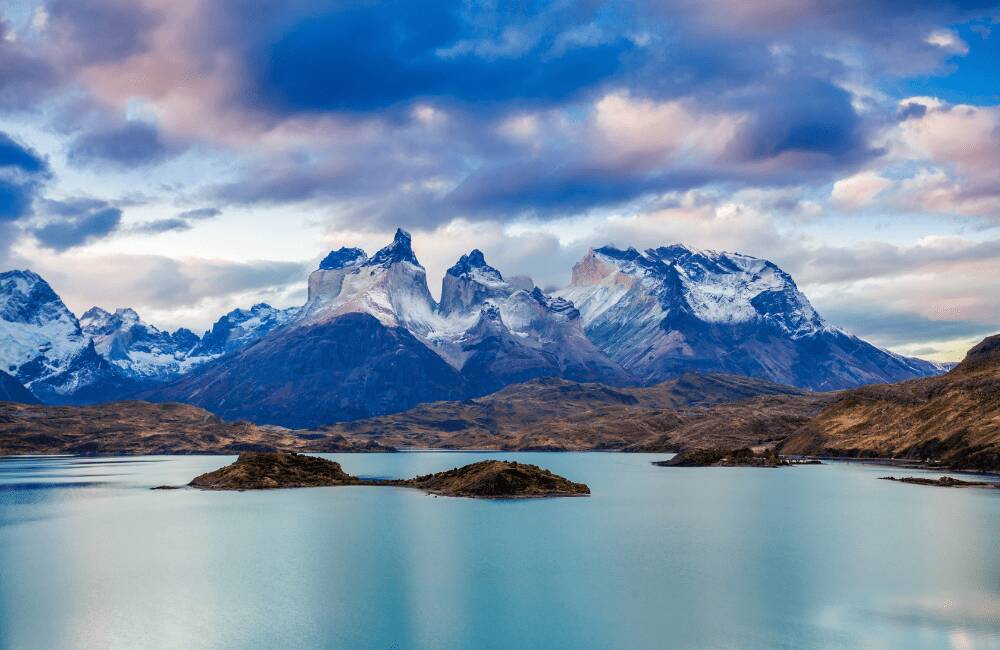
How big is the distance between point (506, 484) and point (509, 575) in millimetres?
80380

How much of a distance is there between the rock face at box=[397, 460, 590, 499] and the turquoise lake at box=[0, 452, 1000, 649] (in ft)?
52.2

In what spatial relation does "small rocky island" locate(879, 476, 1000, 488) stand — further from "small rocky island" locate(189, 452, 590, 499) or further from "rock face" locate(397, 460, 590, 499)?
"small rocky island" locate(189, 452, 590, 499)

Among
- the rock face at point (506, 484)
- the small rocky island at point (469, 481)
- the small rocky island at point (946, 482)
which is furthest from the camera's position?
the small rocky island at point (946, 482)

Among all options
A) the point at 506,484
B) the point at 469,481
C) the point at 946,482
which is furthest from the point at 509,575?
the point at 946,482

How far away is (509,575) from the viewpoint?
84.9 m

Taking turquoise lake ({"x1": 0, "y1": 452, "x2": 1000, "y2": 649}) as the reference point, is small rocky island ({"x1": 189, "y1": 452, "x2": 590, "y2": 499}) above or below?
above

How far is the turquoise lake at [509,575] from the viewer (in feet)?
204

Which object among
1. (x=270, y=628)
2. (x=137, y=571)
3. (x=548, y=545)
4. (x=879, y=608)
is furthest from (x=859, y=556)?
(x=137, y=571)

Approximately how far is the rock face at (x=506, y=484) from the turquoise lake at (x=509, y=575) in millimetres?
15915

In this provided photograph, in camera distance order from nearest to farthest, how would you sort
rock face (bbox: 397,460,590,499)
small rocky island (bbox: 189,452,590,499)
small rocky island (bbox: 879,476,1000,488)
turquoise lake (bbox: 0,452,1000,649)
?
turquoise lake (bbox: 0,452,1000,649) < rock face (bbox: 397,460,590,499) < small rocky island (bbox: 189,452,590,499) < small rocky island (bbox: 879,476,1000,488)

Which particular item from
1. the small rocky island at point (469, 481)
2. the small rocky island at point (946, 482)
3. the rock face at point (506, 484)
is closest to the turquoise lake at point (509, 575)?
the rock face at point (506, 484)

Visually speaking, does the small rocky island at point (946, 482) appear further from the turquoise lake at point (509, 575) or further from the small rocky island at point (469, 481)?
the small rocky island at point (469, 481)

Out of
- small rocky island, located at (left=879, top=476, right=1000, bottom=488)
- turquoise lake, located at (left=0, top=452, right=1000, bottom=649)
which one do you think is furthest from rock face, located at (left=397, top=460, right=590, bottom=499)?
small rocky island, located at (left=879, top=476, right=1000, bottom=488)

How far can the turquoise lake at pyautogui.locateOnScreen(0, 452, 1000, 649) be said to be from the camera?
62.1 meters
